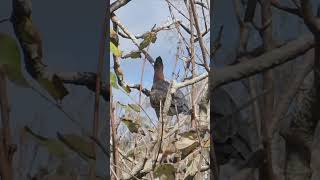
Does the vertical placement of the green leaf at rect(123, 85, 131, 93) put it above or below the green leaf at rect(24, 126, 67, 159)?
above

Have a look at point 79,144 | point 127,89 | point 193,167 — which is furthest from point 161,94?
point 79,144

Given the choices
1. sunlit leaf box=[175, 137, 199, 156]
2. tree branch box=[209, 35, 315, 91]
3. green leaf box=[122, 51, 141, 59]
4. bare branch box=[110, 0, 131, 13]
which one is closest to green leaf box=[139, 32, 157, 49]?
green leaf box=[122, 51, 141, 59]

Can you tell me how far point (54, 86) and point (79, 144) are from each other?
0.32 ft

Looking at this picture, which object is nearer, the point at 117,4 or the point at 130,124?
the point at 117,4

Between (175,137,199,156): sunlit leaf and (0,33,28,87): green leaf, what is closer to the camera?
(0,33,28,87): green leaf

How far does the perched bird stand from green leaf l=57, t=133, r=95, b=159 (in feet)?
2.13

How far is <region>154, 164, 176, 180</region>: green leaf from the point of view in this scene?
1.46 meters

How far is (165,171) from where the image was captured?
4.78 ft

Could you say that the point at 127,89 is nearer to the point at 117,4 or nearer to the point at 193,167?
the point at 117,4

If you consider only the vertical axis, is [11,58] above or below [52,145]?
above

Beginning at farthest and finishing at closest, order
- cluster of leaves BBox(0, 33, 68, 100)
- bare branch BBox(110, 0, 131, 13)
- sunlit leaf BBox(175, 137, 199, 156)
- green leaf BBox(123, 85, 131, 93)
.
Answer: sunlit leaf BBox(175, 137, 199, 156)
green leaf BBox(123, 85, 131, 93)
bare branch BBox(110, 0, 131, 13)
cluster of leaves BBox(0, 33, 68, 100)

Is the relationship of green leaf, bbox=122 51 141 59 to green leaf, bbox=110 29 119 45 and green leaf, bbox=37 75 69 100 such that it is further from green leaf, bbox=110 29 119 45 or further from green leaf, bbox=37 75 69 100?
green leaf, bbox=37 75 69 100

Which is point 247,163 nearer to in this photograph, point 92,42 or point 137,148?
point 92,42

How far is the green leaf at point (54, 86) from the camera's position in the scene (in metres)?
0.82
